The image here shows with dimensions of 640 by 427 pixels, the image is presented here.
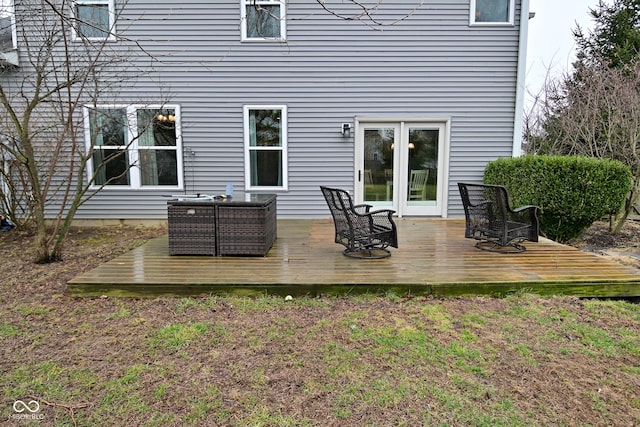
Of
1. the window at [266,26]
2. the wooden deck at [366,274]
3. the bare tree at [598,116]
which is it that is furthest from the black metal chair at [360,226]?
the bare tree at [598,116]

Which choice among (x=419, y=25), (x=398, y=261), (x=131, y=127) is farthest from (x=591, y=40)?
(x=131, y=127)

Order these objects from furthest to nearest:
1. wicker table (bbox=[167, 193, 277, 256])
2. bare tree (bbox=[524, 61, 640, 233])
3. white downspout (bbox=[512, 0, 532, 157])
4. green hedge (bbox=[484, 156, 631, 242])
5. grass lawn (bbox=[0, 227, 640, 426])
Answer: bare tree (bbox=[524, 61, 640, 233]) → white downspout (bbox=[512, 0, 532, 157]) → green hedge (bbox=[484, 156, 631, 242]) → wicker table (bbox=[167, 193, 277, 256]) → grass lawn (bbox=[0, 227, 640, 426])

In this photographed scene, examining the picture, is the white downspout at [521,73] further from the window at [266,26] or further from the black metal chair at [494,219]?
the window at [266,26]

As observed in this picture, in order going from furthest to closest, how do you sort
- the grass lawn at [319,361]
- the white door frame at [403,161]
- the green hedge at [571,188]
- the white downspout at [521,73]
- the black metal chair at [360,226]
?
the white door frame at [403,161] < the white downspout at [521,73] < the green hedge at [571,188] < the black metal chair at [360,226] < the grass lawn at [319,361]

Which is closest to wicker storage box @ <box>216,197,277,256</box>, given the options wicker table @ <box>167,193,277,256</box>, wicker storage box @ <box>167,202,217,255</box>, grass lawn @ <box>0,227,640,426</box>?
wicker table @ <box>167,193,277,256</box>

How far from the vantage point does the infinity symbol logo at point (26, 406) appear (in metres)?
1.96

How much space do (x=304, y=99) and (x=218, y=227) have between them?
3.66 m

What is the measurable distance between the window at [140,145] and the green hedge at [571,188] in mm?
6170

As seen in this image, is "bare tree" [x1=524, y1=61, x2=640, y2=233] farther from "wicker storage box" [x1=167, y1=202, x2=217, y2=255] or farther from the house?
"wicker storage box" [x1=167, y1=202, x2=217, y2=255]

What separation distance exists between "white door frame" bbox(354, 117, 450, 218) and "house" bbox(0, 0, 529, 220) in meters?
0.03

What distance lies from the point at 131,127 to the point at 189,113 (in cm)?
111

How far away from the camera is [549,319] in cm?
304

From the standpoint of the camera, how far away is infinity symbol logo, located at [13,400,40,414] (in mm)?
1961

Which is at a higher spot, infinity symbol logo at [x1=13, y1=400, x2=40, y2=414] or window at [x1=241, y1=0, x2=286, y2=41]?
window at [x1=241, y1=0, x2=286, y2=41]
